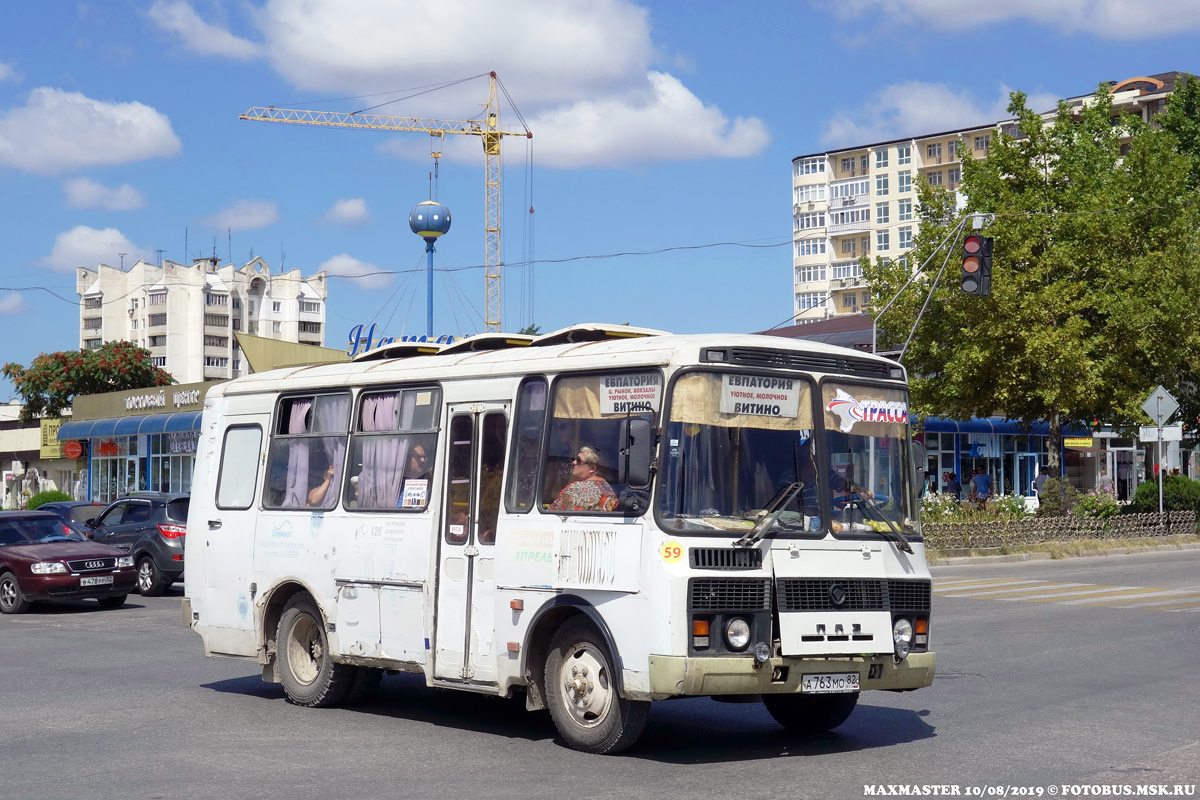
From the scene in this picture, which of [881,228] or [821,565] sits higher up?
[881,228]

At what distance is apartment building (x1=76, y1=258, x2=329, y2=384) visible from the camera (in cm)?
16388

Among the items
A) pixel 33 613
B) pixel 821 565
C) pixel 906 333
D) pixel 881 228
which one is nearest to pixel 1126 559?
pixel 906 333

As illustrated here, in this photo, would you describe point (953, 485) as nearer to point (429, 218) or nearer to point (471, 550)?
point (429, 218)

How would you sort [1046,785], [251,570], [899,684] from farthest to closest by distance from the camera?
[251,570]
[899,684]
[1046,785]

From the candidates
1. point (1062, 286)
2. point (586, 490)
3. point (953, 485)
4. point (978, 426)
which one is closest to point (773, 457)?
point (586, 490)

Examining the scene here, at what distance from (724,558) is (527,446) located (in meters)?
1.79

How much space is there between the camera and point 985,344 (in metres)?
35.2

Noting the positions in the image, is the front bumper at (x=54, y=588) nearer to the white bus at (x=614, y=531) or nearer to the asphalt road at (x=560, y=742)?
the asphalt road at (x=560, y=742)

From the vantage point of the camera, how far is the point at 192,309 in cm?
16388

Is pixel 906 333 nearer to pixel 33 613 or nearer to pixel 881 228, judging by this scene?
pixel 33 613

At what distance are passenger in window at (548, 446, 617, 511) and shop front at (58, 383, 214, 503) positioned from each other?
4147 cm

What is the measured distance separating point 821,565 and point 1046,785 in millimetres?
1783

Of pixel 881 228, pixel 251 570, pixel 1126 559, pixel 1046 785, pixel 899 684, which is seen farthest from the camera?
pixel 881 228

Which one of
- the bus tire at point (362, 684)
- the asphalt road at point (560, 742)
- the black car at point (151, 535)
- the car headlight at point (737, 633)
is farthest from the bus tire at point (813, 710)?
the black car at point (151, 535)
